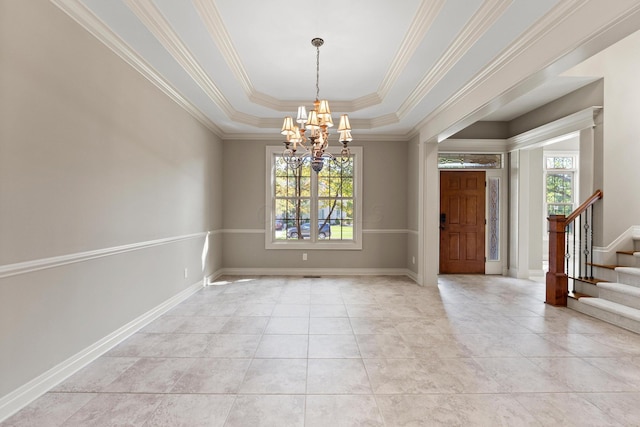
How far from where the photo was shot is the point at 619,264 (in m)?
3.86

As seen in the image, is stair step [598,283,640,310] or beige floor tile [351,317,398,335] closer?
beige floor tile [351,317,398,335]

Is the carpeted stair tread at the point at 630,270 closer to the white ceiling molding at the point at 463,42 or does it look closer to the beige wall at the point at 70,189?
the white ceiling molding at the point at 463,42

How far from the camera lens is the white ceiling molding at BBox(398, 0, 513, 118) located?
231cm

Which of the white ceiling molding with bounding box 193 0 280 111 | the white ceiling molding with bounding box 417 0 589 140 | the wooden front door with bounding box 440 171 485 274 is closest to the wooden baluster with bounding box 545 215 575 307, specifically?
the wooden front door with bounding box 440 171 485 274

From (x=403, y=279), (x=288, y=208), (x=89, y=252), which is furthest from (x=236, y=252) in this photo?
(x=89, y=252)

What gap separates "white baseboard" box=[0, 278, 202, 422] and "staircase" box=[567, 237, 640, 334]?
16.3 feet

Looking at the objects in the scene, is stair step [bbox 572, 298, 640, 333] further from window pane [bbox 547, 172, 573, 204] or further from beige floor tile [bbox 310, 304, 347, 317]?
window pane [bbox 547, 172, 573, 204]

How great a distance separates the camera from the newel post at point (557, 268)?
3.96 metres

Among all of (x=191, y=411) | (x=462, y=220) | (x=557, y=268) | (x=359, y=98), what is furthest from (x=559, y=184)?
(x=191, y=411)

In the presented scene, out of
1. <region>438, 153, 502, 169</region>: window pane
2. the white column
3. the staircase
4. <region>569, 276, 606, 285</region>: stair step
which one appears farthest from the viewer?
<region>438, 153, 502, 169</region>: window pane

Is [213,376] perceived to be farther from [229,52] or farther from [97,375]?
[229,52]

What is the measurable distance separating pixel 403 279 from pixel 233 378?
3950 millimetres

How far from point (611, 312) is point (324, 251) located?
4046 mm

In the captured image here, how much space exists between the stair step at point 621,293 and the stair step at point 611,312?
0.17ft
